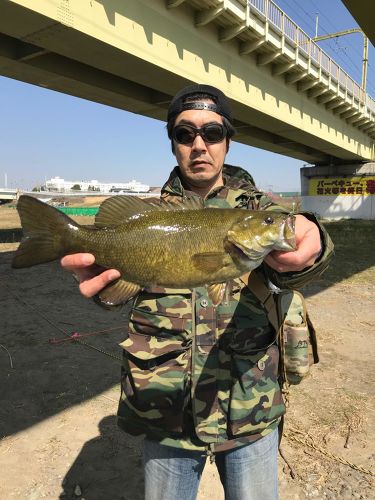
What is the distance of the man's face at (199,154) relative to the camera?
254cm

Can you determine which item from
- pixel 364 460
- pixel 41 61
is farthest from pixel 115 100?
pixel 364 460

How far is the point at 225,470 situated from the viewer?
2.46m

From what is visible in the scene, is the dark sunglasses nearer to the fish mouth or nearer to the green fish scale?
the green fish scale

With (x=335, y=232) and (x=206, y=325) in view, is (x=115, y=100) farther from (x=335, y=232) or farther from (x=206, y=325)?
(x=335, y=232)

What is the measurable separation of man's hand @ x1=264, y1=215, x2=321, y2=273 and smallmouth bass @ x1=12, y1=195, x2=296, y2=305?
6 cm

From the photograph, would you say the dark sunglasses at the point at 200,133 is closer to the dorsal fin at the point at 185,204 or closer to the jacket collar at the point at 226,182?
the jacket collar at the point at 226,182

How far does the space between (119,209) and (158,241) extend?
37cm

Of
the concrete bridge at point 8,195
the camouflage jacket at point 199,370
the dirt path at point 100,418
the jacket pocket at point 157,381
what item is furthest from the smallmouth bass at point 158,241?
the concrete bridge at point 8,195

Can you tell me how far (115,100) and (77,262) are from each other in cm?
1579

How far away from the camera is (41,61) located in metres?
12.6

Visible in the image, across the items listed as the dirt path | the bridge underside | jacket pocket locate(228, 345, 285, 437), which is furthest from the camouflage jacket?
the bridge underside

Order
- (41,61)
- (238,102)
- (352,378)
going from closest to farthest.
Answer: (352,378), (41,61), (238,102)

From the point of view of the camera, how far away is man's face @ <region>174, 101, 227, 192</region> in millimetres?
2541

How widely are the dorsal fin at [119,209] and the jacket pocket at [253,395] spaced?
40.2 inches
